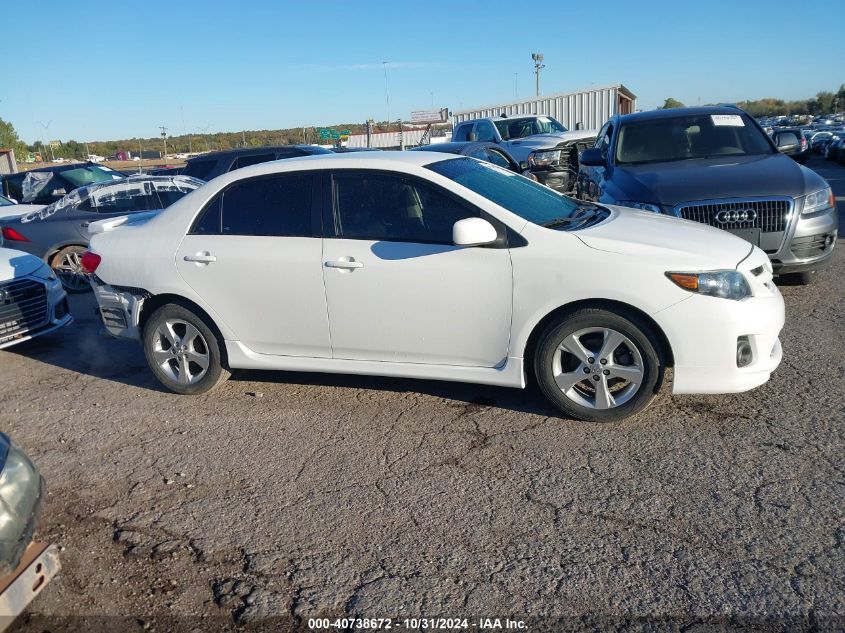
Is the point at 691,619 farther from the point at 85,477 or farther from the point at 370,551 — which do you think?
the point at 85,477

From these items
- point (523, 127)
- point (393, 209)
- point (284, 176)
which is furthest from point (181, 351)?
point (523, 127)

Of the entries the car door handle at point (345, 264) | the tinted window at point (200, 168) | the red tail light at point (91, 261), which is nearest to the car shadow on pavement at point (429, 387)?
the car door handle at point (345, 264)

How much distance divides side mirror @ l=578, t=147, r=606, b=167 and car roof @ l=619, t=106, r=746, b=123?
0.53 meters

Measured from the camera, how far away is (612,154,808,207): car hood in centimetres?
646

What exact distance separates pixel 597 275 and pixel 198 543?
255 cm

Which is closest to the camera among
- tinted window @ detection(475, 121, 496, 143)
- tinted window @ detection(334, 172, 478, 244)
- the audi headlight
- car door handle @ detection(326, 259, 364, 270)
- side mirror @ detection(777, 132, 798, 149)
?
the audi headlight

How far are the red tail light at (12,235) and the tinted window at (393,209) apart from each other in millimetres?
6044

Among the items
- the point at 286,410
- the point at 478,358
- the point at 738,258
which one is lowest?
the point at 286,410

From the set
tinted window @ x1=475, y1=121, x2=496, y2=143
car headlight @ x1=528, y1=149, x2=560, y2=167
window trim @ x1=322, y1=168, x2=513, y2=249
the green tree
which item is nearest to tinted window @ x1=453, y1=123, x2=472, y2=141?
tinted window @ x1=475, y1=121, x2=496, y2=143

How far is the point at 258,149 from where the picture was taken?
10703 millimetres

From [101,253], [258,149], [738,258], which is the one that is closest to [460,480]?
[738,258]

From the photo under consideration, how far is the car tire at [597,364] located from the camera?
4.24 meters

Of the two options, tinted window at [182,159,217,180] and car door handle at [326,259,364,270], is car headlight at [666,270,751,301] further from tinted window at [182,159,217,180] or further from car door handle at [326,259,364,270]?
tinted window at [182,159,217,180]

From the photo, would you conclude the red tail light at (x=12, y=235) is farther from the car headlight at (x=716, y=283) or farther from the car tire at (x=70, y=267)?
the car headlight at (x=716, y=283)
